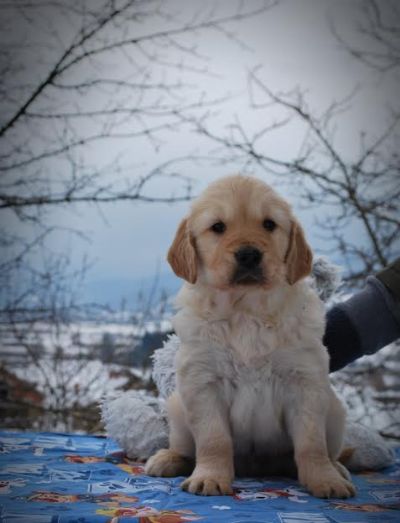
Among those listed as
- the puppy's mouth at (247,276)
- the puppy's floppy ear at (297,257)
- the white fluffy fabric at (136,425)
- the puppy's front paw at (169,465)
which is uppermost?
the puppy's floppy ear at (297,257)

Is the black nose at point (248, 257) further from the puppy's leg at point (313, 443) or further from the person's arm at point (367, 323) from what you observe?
the person's arm at point (367, 323)

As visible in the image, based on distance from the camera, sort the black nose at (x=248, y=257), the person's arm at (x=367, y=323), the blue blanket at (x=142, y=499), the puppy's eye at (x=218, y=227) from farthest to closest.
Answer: the person's arm at (x=367, y=323) < the puppy's eye at (x=218, y=227) < the black nose at (x=248, y=257) < the blue blanket at (x=142, y=499)

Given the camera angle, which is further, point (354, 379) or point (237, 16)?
point (354, 379)

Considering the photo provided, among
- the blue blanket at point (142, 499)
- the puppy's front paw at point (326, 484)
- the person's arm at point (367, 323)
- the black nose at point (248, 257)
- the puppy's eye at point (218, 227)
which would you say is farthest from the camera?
the person's arm at point (367, 323)

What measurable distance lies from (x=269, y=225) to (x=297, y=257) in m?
0.14

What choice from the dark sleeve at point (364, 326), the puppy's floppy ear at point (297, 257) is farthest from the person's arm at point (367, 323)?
the puppy's floppy ear at point (297, 257)

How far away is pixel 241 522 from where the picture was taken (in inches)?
49.5

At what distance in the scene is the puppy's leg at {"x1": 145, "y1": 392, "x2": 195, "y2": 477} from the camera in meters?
1.83

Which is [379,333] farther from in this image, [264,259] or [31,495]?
[31,495]

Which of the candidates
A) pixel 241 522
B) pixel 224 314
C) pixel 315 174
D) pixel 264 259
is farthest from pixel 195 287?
pixel 315 174

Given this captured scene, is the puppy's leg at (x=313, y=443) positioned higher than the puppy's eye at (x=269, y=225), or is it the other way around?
the puppy's eye at (x=269, y=225)

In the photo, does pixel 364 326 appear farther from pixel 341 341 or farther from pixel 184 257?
pixel 184 257

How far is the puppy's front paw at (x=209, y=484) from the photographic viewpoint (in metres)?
1.53

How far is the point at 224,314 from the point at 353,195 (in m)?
2.06
